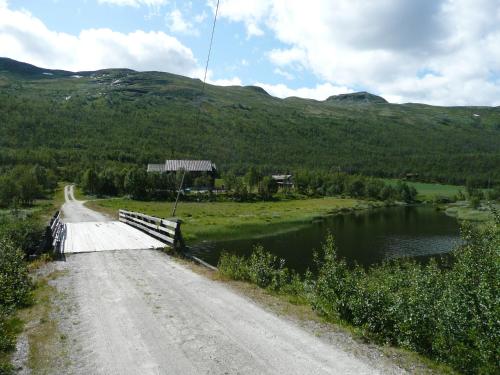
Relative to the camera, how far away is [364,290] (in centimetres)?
1072

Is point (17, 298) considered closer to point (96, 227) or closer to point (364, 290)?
point (364, 290)

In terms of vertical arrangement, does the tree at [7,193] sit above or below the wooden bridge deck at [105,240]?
below

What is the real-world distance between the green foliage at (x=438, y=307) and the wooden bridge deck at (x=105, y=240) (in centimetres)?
1177

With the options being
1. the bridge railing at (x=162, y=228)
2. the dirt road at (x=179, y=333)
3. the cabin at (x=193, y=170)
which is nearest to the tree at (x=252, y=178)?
the cabin at (x=193, y=170)

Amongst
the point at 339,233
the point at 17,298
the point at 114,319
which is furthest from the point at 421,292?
the point at 339,233

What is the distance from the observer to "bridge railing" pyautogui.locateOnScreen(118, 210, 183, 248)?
1995 cm

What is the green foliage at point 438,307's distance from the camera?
311 inches

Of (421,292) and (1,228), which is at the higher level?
(421,292)

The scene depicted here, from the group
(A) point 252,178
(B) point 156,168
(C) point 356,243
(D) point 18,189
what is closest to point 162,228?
(C) point 356,243

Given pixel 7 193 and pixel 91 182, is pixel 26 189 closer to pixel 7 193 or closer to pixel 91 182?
Result: pixel 7 193

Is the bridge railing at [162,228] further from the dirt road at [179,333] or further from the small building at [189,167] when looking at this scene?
the small building at [189,167]

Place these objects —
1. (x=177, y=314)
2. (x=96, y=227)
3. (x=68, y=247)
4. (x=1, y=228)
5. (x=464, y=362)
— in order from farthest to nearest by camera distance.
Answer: (x=96, y=227) → (x=68, y=247) → (x=1, y=228) → (x=177, y=314) → (x=464, y=362)

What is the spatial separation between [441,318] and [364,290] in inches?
90.5

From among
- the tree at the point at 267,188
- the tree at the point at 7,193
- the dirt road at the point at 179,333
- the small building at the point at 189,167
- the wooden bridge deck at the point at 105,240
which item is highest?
the small building at the point at 189,167
